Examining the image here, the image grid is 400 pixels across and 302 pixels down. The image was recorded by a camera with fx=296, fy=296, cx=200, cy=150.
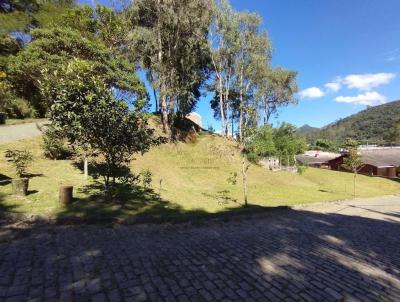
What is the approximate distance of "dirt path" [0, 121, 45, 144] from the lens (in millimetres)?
20353

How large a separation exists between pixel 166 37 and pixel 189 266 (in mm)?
26337

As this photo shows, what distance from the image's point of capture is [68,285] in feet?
15.5

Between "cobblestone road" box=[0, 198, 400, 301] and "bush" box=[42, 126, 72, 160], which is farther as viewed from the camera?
"bush" box=[42, 126, 72, 160]

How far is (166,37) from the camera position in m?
28.5

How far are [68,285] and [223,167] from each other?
81.0 feet

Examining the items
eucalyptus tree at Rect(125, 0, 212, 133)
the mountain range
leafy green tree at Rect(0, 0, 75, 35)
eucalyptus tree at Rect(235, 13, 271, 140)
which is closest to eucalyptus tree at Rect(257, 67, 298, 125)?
eucalyptus tree at Rect(235, 13, 271, 140)

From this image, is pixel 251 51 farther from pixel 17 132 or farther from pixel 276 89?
pixel 17 132

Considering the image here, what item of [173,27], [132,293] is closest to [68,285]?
[132,293]

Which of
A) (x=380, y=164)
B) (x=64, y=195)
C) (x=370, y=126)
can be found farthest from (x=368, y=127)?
(x=64, y=195)

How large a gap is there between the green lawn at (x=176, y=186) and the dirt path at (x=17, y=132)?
1.34 meters

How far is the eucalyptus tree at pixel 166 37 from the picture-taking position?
88.1 ft

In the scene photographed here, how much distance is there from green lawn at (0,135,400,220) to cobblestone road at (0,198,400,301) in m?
2.08

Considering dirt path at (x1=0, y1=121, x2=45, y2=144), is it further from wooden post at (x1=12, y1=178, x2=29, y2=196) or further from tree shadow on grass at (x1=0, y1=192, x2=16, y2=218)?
tree shadow on grass at (x1=0, y1=192, x2=16, y2=218)

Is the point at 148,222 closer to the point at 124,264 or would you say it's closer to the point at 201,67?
the point at 124,264
